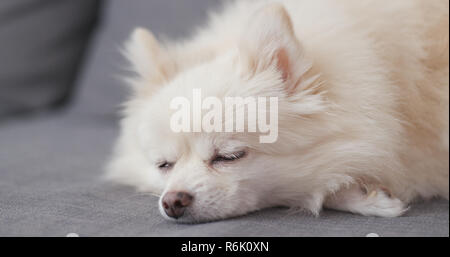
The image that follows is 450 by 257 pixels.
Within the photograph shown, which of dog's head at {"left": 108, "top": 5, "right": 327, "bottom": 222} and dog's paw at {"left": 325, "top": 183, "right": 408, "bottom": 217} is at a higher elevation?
dog's head at {"left": 108, "top": 5, "right": 327, "bottom": 222}

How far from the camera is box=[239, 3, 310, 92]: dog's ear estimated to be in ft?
4.66

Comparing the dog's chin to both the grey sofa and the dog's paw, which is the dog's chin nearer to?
the grey sofa

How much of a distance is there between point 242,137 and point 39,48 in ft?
6.42

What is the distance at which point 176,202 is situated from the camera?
1352 millimetres

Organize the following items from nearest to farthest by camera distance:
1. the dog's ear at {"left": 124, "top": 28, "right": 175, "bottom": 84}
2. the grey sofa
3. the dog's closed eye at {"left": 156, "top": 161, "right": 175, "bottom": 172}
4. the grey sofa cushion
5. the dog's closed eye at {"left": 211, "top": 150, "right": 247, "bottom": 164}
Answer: the grey sofa < the dog's closed eye at {"left": 211, "top": 150, "right": 247, "bottom": 164} < the dog's closed eye at {"left": 156, "top": 161, "right": 175, "bottom": 172} < the dog's ear at {"left": 124, "top": 28, "right": 175, "bottom": 84} < the grey sofa cushion

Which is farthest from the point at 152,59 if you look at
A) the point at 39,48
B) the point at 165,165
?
the point at 39,48

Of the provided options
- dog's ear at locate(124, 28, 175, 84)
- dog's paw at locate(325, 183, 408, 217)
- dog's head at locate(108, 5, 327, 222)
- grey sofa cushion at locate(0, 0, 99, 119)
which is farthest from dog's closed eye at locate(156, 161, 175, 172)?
grey sofa cushion at locate(0, 0, 99, 119)

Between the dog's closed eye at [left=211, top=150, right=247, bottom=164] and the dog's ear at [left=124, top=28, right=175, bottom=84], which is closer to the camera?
the dog's closed eye at [left=211, top=150, right=247, bottom=164]

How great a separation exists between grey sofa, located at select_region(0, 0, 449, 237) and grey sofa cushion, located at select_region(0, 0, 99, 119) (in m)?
0.06

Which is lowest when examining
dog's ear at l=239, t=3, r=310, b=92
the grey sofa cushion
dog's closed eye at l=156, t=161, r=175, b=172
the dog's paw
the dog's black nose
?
the dog's paw

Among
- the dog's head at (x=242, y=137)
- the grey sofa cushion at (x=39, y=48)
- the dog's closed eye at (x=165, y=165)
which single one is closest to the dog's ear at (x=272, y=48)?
the dog's head at (x=242, y=137)

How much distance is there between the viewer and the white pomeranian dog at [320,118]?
55.4 inches
